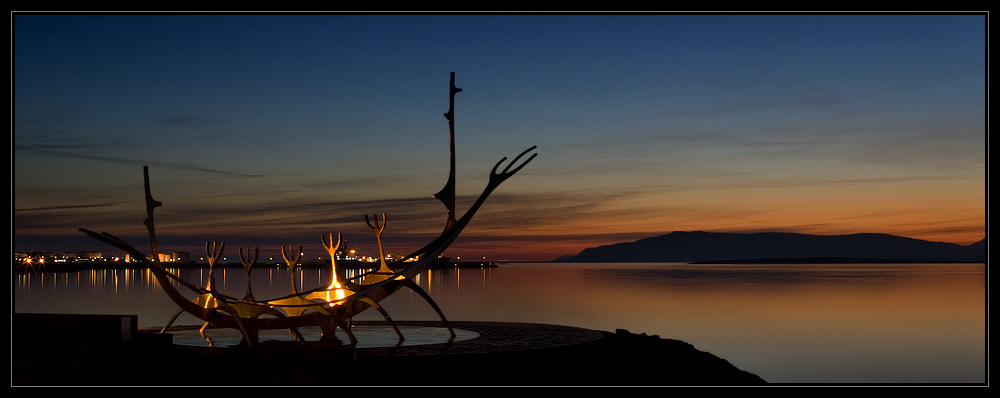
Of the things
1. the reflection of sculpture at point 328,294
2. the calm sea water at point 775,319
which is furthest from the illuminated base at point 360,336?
the calm sea water at point 775,319

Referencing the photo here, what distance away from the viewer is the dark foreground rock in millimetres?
10500

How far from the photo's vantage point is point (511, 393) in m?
9.88

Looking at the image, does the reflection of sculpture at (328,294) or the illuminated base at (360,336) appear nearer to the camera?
the reflection of sculpture at (328,294)

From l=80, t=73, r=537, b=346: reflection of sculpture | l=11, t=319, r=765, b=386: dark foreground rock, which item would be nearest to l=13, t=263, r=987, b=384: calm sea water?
l=11, t=319, r=765, b=386: dark foreground rock

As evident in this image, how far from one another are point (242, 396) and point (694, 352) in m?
9.47

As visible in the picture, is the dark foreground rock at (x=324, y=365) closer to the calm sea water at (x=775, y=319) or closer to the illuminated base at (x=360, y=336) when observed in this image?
the illuminated base at (x=360, y=336)

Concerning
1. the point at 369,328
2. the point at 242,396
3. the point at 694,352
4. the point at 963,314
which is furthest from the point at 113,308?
the point at 963,314

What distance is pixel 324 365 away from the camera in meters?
11.1

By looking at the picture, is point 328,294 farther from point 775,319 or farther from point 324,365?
point 775,319

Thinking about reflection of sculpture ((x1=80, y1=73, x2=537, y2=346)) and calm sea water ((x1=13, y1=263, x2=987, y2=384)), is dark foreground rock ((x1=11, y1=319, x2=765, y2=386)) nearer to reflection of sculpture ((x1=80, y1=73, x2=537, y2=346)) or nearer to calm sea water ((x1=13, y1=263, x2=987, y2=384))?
reflection of sculpture ((x1=80, y1=73, x2=537, y2=346))

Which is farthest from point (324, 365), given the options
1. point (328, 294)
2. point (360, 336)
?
point (360, 336)

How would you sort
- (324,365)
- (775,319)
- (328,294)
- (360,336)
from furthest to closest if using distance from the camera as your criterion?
(775,319)
(360,336)
(328,294)
(324,365)

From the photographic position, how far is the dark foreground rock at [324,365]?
10.5 metres
